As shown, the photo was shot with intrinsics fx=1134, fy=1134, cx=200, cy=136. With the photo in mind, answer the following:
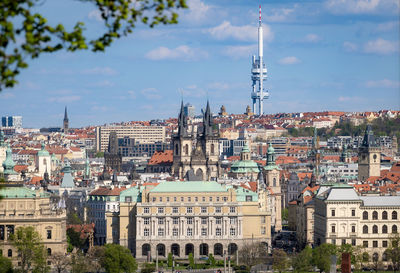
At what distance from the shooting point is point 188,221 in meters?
91.6

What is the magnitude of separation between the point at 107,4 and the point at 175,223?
76.6m

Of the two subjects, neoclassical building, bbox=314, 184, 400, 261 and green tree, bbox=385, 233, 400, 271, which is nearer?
green tree, bbox=385, 233, 400, 271

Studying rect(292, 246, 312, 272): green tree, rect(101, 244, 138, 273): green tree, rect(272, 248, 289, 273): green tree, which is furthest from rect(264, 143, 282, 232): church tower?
rect(101, 244, 138, 273): green tree

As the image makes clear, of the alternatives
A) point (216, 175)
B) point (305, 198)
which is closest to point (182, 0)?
point (305, 198)

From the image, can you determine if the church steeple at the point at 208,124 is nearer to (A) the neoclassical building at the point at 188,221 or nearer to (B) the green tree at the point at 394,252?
(A) the neoclassical building at the point at 188,221

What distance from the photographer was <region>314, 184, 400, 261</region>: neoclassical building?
84625 millimetres

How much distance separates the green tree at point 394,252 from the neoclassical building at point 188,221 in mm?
14848

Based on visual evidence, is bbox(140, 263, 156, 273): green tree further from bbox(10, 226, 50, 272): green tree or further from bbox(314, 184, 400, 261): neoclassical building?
bbox(314, 184, 400, 261): neoclassical building

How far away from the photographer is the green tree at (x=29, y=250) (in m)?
71.6

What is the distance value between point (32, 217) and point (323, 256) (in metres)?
21.9

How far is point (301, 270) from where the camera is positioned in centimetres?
7488

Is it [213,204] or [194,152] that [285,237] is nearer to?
[213,204]

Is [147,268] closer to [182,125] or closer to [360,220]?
[360,220]

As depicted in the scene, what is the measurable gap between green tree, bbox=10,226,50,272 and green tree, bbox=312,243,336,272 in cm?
1738
